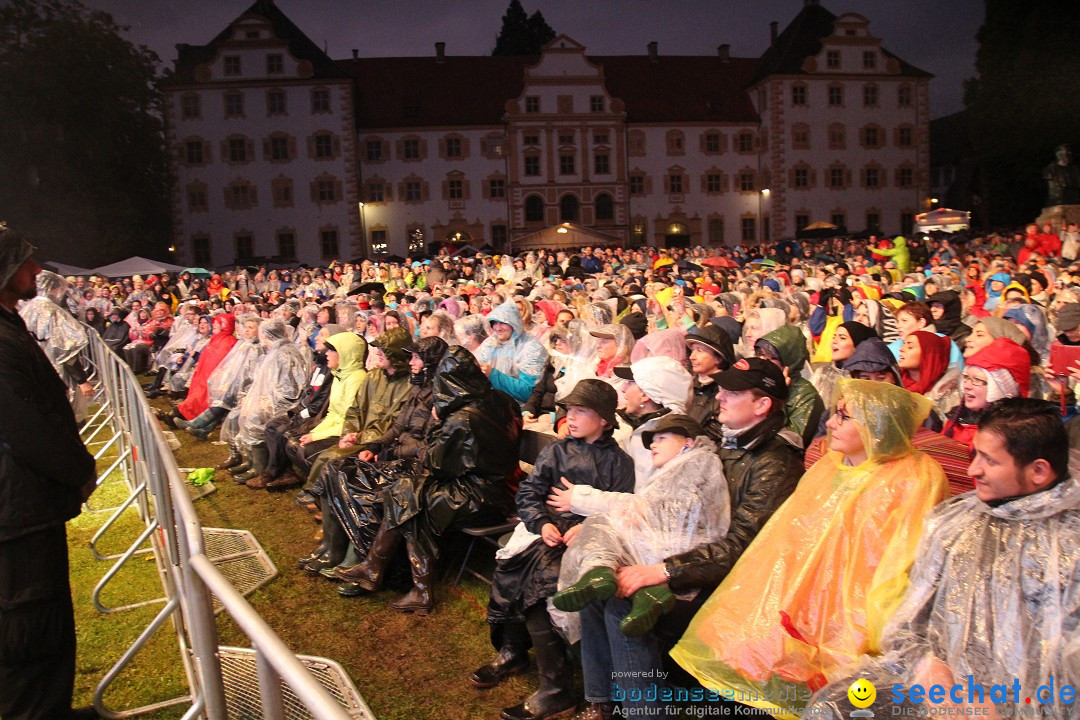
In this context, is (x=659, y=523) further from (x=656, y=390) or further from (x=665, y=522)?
(x=656, y=390)

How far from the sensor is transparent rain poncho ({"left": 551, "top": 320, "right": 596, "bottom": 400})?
27.4 ft

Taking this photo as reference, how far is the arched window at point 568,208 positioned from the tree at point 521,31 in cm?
2134

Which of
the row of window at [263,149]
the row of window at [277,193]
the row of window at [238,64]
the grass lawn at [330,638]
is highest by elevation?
the row of window at [238,64]

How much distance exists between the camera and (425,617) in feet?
18.2

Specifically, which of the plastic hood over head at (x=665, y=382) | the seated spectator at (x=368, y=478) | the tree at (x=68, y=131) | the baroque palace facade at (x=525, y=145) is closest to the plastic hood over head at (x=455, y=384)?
the seated spectator at (x=368, y=478)

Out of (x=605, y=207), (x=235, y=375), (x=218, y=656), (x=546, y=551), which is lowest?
(x=546, y=551)

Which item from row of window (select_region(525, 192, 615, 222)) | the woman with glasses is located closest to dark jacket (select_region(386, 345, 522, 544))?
the woman with glasses

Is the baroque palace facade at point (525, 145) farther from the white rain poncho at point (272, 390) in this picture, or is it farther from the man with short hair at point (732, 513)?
the man with short hair at point (732, 513)

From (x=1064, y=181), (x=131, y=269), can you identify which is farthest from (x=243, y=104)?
(x=1064, y=181)

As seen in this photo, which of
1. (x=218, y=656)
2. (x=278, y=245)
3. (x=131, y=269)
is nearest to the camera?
(x=218, y=656)

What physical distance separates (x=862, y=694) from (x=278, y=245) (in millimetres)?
54256

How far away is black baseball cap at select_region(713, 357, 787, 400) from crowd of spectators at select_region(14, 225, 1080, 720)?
15 millimetres

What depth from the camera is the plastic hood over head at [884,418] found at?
338 cm

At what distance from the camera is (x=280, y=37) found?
2057 inches
